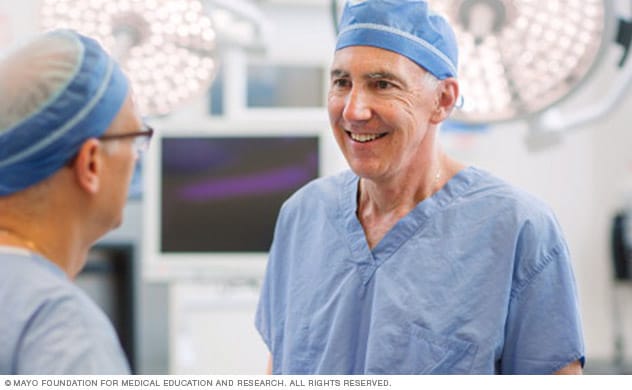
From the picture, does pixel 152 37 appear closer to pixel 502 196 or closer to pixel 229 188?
pixel 502 196

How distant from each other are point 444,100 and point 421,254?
24cm

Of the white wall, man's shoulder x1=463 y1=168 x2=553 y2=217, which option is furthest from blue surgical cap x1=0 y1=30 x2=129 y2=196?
the white wall

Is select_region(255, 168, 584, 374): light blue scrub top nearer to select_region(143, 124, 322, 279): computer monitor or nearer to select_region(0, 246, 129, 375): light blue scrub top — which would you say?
select_region(0, 246, 129, 375): light blue scrub top

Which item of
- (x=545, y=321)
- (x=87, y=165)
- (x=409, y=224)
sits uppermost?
(x=87, y=165)

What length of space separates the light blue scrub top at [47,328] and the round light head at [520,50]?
1.82 feet

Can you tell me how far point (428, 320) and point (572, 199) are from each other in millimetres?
2631

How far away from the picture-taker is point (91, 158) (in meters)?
0.83

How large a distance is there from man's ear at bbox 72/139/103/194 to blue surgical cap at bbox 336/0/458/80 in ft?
1.44

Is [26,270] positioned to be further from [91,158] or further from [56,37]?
[56,37]

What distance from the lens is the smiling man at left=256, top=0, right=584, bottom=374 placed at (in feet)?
3.51

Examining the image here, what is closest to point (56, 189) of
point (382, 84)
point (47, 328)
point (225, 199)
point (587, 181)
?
point (47, 328)

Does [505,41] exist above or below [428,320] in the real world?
above

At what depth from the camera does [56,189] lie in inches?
32.3
